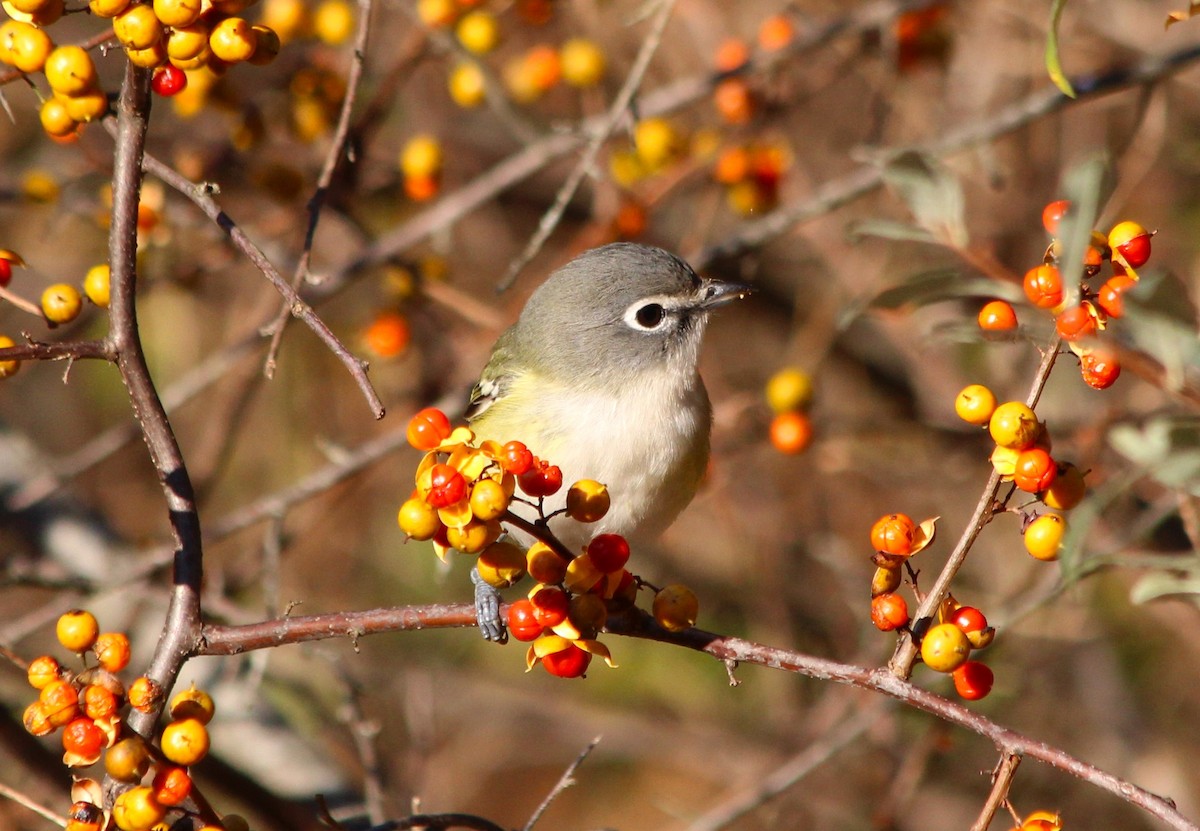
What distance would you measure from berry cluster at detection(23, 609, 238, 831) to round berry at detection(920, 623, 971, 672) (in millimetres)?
1197

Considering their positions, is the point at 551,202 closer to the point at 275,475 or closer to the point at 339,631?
the point at 275,475

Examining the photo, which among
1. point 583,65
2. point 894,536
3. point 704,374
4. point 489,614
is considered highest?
point 583,65

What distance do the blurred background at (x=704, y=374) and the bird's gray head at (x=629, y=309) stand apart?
1.46ft

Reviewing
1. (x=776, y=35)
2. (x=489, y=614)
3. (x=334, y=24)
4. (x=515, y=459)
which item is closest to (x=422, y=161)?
(x=334, y=24)

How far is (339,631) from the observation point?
87.3 inches

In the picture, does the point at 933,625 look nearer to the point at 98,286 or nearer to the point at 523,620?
the point at 523,620

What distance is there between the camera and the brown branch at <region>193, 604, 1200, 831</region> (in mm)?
2041

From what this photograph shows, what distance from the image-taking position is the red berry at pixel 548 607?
2123 mm

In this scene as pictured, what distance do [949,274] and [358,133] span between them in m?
2.58

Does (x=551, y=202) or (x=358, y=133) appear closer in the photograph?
(x=358, y=133)

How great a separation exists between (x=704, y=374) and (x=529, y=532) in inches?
182

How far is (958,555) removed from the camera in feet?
6.49

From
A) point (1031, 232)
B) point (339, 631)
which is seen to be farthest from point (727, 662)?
point (1031, 232)

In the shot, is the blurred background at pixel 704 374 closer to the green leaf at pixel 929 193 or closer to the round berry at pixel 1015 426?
the green leaf at pixel 929 193
